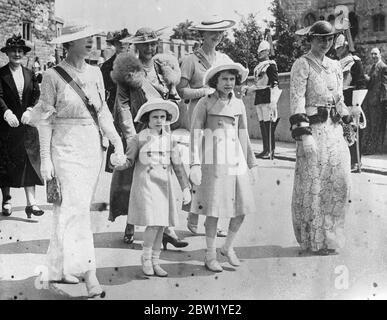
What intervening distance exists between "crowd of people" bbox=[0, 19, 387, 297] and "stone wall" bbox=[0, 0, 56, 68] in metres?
0.29

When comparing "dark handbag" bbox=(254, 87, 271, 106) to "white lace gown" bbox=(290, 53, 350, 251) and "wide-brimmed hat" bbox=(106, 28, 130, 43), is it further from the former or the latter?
"white lace gown" bbox=(290, 53, 350, 251)

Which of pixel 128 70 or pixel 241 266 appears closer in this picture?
pixel 241 266

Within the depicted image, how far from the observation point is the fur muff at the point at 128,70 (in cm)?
665

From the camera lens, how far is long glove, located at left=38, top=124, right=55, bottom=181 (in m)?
5.68

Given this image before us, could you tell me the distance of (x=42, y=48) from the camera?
8.25m

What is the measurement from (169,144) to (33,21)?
2.86 m

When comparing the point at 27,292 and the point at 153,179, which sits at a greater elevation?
the point at 153,179

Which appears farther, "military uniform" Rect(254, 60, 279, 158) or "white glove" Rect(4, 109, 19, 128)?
"military uniform" Rect(254, 60, 279, 158)

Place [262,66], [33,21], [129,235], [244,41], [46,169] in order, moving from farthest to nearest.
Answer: [262,66], [33,21], [244,41], [129,235], [46,169]

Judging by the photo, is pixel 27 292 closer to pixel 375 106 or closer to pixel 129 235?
pixel 129 235

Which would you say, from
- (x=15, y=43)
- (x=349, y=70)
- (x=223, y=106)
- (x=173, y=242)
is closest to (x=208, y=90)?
(x=223, y=106)

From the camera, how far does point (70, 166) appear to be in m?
5.75

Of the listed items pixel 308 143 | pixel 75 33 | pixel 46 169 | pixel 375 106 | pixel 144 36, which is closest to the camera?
pixel 46 169

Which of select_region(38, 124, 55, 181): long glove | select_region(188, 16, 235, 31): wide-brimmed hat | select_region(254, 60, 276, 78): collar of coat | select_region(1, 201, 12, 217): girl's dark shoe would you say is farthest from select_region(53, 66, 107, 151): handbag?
select_region(254, 60, 276, 78): collar of coat
